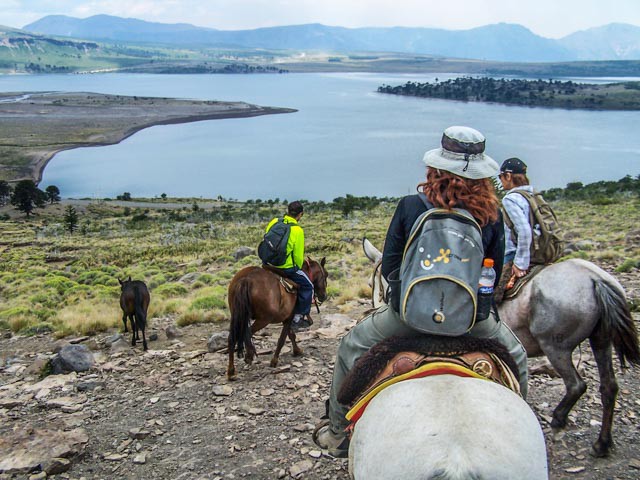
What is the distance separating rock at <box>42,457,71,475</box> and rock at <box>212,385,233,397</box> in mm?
1854

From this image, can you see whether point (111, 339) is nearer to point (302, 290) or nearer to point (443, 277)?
point (302, 290)

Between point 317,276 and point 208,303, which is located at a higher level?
point 317,276

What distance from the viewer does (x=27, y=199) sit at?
39.6 metres

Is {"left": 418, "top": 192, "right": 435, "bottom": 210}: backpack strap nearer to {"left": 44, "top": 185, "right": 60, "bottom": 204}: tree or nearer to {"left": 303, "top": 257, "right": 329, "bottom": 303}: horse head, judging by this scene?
{"left": 303, "top": 257, "right": 329, "bottom": 303}: horse head

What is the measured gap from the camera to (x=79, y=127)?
8844 cm

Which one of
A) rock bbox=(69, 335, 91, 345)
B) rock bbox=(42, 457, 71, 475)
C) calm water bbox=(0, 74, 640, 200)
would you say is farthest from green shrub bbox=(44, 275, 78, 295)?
calm water bbox=(0, 74, 640, 200)

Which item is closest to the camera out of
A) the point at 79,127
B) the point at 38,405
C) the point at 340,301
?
the point at 38,405

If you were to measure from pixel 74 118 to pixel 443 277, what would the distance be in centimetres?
10745

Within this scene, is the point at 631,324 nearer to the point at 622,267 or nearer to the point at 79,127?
the point at 622,267

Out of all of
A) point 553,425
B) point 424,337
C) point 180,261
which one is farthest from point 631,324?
point 180,261

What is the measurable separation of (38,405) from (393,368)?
484cm

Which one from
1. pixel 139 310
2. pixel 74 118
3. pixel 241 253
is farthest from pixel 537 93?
pixel 139 310

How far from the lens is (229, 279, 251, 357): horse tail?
6.48 m

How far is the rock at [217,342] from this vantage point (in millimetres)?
7516
